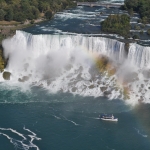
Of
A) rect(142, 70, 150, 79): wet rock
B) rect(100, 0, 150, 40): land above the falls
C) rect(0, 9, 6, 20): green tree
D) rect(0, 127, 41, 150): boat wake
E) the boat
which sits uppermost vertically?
rect(0, 9, 6, 20): green tree

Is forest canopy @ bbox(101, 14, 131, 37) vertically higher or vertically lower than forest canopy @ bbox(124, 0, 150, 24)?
lower

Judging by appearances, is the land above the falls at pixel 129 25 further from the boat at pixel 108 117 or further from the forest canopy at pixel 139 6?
the boat at pixel 108 117

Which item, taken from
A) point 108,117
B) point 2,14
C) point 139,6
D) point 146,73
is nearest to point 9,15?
point 2,14

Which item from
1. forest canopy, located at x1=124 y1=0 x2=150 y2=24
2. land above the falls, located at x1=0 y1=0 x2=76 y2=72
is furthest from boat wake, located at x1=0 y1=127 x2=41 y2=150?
forest canopy, located at x1=124 y1=0 x2=150 y2=24

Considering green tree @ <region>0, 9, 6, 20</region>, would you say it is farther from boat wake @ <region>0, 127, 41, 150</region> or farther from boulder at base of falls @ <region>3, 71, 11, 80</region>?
boat wake @ <region>0, 127, 41, 150</region>

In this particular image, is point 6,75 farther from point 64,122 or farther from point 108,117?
point 108,117

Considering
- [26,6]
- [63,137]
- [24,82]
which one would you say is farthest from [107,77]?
[26,6]
